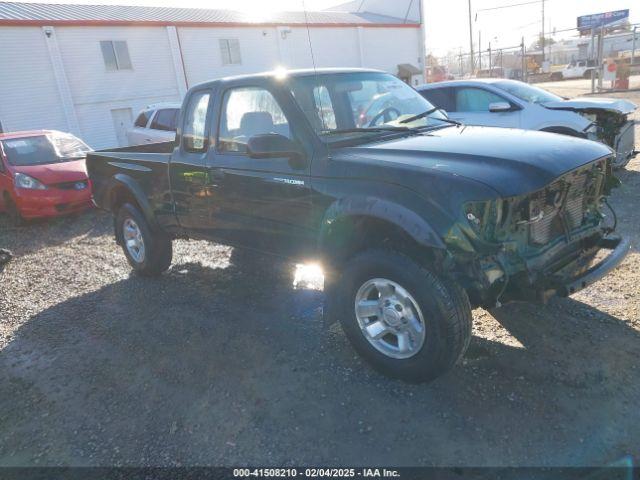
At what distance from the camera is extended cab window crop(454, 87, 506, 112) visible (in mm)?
8227

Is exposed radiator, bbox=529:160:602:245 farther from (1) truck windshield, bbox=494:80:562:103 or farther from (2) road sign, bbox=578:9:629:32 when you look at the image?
(2) road sign, bbox=578:9:629:32

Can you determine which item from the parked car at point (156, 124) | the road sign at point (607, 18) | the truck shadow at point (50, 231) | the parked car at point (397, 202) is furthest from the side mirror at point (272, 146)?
the road sign at point (607, 18)

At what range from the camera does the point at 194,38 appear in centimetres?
2208

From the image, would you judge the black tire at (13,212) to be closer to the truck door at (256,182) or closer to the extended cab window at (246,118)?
the truck door at (256,182)

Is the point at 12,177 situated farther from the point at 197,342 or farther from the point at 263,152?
the point at 263,152

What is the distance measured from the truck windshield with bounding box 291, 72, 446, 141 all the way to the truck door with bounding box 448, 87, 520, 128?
3.91 meters

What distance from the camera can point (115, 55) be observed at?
790 inches

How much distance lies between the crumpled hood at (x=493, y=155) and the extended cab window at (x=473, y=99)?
4.98m

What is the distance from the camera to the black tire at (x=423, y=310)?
9.43ft

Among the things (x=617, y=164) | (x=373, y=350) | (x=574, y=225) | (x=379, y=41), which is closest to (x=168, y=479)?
(x=373, y=350)

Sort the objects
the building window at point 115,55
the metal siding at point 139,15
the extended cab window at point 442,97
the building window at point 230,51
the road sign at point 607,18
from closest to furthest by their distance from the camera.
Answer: the extended cab window at point 442,97 → the metal siding at point 139,15 → the building window at point 115,55 → the building window at point 230,51 → the road sign at point 607,18

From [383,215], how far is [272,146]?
1012 millimetres

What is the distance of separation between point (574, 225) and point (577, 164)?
0.46m

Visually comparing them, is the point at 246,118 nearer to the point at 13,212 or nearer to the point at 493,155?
the point at 493,155
